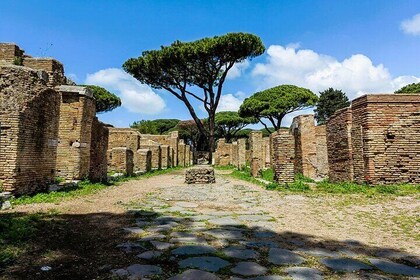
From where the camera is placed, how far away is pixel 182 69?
27.0 meters

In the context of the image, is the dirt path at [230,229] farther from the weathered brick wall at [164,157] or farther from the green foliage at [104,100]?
the green foliage at [104,100]

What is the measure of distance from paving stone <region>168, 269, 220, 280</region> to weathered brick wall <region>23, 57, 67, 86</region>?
28.3 feet

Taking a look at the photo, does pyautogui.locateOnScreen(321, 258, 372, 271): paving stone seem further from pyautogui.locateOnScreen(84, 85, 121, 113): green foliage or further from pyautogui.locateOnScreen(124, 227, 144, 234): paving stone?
pyautogui.locateOnScreen(84, 85, 121, 113): green foliage

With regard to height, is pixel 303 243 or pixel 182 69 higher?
pixel 182 69

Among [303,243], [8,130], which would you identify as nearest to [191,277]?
[303,243]

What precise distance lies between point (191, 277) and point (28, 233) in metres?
2.46

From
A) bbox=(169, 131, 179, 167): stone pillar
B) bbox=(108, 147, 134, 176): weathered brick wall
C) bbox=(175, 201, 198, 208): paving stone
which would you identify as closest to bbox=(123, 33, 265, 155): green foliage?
bbox=(169, 131, 179, 167): stone pillar

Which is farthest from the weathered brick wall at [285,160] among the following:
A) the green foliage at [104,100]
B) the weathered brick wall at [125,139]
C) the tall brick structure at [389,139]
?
the green foliage at [104,100]

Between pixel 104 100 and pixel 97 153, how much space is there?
27534 millimetres

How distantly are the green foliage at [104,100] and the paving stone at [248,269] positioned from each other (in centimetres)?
3676

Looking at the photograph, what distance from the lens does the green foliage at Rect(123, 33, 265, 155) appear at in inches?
997

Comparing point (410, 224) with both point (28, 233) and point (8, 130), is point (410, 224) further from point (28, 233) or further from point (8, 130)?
point (8, 130)

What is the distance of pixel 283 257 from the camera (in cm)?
325

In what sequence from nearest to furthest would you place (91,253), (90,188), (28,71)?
(91,253) → (28,71) → (90,188)
